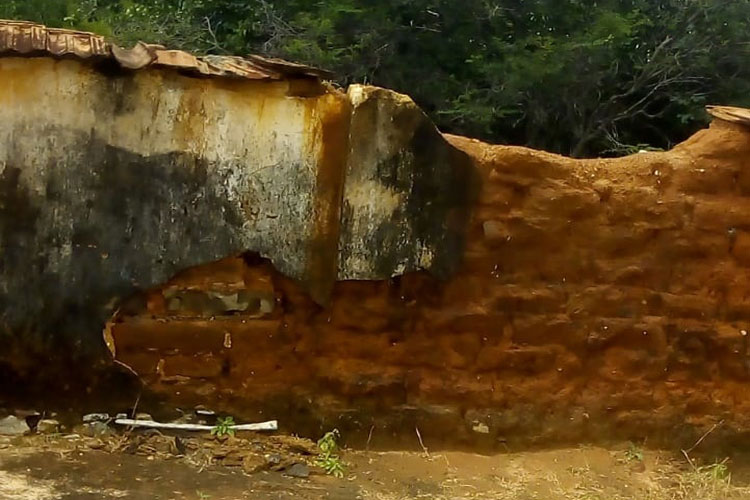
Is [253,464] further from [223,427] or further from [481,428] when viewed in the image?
[481,428]

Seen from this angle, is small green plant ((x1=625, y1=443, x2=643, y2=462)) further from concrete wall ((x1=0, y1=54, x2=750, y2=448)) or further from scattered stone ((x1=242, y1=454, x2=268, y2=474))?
scattered stone ((x1=242, y1=454, x2=268, y2=474))

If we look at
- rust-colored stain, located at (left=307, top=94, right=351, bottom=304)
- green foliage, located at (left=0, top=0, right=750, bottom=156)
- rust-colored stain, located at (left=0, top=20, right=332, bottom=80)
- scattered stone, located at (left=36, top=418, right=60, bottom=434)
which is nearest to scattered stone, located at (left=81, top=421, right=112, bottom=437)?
scattered stone, located at (left=36, top=418, right=60, bottom=434)

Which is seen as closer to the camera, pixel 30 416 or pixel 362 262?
pixel 30 416

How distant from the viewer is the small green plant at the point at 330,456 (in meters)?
4.69

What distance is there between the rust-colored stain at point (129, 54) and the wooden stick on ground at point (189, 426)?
170 centimetres

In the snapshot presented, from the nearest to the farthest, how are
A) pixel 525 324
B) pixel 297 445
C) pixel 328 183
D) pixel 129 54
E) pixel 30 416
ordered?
pixel 129 54, pixel 30 416, pixel 328 183, pixel 297 445, pixel 525 324

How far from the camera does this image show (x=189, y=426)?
4.77 meters

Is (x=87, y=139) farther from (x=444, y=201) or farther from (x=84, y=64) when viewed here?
(x=444, y=201)

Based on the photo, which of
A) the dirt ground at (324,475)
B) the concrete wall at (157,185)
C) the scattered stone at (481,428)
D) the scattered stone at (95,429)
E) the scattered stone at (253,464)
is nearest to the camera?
the dirt ground at (324,475)

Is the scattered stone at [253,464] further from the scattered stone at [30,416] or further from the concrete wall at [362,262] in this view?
the scattered stone at [30,416]

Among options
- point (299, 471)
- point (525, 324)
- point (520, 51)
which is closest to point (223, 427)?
point (299, 471)

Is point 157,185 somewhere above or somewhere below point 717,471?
above

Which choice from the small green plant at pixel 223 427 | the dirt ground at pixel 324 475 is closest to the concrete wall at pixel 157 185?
the dirt ground at pixel 324 475

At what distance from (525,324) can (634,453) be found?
952 mm
